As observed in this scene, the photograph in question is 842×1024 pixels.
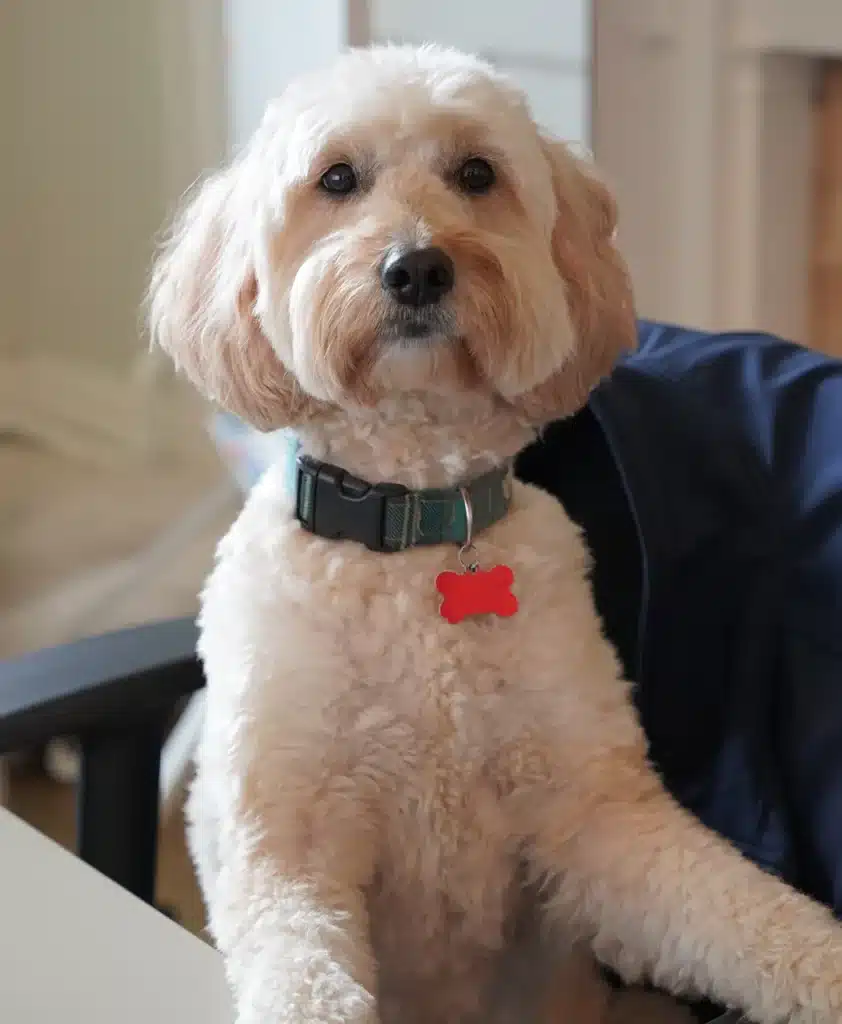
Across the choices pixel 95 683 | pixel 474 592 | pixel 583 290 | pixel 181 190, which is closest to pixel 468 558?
pixel 474 592

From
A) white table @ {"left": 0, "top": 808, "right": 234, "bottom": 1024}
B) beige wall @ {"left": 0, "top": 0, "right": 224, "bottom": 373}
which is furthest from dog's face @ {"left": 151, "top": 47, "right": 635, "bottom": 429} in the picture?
beige wall @ {"left": 0, "top": 0, "right": 224, "bottom": 373}

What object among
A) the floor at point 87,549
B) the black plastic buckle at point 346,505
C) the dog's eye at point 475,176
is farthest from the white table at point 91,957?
the floor at point 87,549

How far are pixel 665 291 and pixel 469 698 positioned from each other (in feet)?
3.92

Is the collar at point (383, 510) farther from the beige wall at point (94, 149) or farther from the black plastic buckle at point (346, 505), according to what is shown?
the beige wall at point (94, 149)

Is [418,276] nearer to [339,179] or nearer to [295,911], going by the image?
[339,179]

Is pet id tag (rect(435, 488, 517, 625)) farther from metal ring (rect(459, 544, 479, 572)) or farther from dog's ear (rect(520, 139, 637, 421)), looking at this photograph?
dog's ear (rect(520, 139, 637, 421))

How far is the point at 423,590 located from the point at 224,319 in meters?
0.27

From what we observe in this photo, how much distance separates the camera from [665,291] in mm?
2166

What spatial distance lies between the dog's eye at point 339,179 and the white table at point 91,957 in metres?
0.55

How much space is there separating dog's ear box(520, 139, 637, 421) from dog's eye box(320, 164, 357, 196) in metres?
0.17

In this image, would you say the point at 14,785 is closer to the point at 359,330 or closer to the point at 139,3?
the point at 139,3

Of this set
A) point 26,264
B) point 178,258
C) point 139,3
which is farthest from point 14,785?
point 178,258

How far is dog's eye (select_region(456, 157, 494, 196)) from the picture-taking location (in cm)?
114

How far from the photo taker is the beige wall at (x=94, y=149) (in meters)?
2.17
